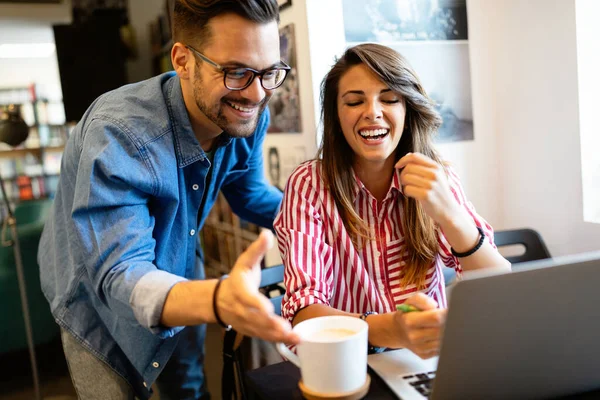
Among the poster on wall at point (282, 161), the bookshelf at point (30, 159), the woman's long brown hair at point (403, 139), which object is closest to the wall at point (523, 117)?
the poster on wall at point (282, 161)

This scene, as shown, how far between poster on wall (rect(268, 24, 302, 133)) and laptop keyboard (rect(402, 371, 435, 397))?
1228 millimetres

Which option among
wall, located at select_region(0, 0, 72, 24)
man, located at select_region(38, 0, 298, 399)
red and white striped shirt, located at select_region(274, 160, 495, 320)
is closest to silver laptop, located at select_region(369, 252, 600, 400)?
man, located at select_region(38, 0, 298, 399)

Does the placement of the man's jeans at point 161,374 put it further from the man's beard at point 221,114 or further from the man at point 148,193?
the man's beard at point 221,114

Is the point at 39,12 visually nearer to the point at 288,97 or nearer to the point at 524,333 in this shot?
the point at 288,97

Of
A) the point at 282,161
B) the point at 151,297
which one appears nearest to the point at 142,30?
the point at 282,161

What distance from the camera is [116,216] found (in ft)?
3.16

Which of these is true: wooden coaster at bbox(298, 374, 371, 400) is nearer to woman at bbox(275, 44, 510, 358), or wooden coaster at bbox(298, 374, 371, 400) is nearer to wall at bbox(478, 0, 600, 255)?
woman at bbox(275, 44, 510, 358)

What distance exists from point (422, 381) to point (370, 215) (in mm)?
545

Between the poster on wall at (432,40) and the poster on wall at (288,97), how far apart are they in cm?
23

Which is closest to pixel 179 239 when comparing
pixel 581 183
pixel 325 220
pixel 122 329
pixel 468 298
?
pixel 122 329

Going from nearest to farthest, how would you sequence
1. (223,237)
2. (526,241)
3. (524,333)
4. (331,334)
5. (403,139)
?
(524,333), (331,334), (403,139), (526,241), (223,237)

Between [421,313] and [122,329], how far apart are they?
73 cm

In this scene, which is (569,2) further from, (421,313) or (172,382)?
(172,382)

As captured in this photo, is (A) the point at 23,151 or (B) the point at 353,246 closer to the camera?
(B) the point at 353,246
